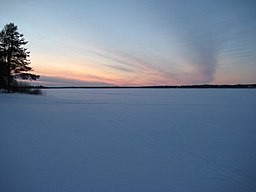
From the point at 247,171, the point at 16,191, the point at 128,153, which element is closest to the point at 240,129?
the point at 247,171

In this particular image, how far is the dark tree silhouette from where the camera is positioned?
23.3 m

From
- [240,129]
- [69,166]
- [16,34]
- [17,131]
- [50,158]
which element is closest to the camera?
[69,166]

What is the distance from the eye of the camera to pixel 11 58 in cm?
2392

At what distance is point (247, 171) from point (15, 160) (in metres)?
5.26

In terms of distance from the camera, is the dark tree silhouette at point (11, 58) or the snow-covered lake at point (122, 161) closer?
the snow-covered lake at point (122, 161)

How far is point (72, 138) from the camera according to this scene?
5715 mm

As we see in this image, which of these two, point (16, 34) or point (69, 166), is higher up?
point (16, 34)

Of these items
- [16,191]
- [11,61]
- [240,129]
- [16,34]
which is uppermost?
[16,34]

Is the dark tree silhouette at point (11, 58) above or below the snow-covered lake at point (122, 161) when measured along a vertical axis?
above

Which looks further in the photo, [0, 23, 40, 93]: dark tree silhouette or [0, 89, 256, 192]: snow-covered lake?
[0, 23, 40, 93]: dark tree silhouette

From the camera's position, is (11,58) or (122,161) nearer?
(122,161)

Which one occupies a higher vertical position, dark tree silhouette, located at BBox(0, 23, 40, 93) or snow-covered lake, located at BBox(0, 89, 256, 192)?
dark tree silhouette, located at BBox(0, 23, 40, 93)

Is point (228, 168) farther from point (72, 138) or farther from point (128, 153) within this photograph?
point (72, 138)

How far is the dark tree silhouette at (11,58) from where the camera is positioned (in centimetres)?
2328
